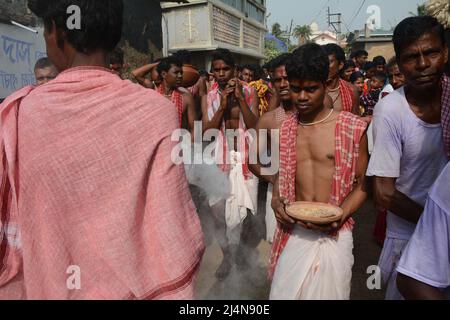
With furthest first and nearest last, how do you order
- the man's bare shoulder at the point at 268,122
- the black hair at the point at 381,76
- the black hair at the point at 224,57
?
the black hair at the point at 381,76
the black hair at the point at 224,57
the man's bare shoulder at the point at 268,122

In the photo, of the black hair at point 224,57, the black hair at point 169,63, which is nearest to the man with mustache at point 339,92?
the black hair at point 224,57

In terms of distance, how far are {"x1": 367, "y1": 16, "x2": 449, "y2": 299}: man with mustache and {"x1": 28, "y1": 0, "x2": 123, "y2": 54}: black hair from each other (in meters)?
1.47

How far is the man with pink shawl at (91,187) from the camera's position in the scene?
1188 millimetres

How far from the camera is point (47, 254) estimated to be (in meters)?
1.20

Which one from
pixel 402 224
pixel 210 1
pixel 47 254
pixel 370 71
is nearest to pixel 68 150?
pixel 47 254

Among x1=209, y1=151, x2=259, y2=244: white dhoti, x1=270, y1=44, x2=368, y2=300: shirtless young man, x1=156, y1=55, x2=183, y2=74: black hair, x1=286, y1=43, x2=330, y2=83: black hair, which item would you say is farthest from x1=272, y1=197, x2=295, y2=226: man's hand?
x1=156, y1=55, x2=183, y2=74: black hair

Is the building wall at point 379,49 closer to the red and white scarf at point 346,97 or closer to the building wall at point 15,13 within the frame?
the red and white scarf at point 346,97

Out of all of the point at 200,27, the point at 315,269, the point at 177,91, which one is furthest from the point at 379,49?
the point at 315,269

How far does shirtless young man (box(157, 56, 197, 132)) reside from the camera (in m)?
4.55

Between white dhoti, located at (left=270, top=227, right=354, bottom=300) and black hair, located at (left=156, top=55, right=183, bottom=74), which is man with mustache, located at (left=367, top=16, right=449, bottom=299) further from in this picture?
black hair, located at (left=156, top=55, right=183, bottom=74)

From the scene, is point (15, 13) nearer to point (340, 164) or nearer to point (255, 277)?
point (255, 277)

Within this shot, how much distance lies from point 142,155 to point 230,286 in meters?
2.60

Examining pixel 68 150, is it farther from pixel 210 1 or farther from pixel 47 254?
pixel 210 1

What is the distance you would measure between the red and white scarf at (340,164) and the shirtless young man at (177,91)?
2231 mm
